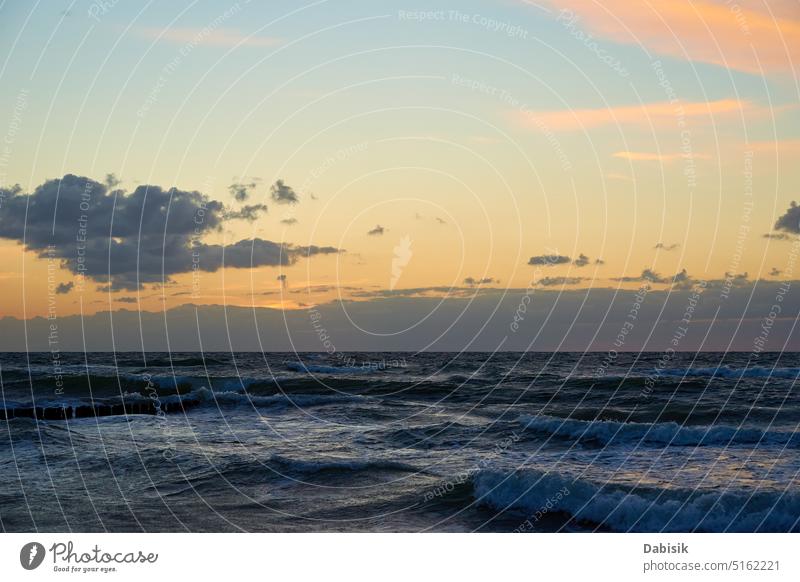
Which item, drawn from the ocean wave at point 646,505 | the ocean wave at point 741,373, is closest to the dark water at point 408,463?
the ocean wave at point 646,505

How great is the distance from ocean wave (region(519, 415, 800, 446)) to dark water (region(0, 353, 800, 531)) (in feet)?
0.38

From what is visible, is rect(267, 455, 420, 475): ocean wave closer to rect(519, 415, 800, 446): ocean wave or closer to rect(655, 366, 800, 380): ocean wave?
rect(519, 415, 800, 446): ocean wave

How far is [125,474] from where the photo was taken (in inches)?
902

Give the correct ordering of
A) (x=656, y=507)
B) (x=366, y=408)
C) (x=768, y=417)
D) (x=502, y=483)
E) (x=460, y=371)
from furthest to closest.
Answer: (x=460, y=371), (x=366, y=408), (x=768, y=417), (x=502, y=483), (x=656, y=507)

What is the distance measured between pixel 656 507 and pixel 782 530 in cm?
290

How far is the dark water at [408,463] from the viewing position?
19.3 metres

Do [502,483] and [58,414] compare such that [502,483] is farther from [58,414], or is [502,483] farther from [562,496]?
[58,414]
